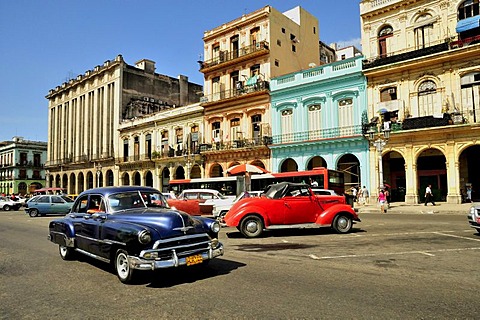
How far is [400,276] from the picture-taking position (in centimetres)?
598

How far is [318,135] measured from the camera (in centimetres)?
2838

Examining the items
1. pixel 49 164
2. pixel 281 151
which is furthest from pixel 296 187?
pixel 49 164

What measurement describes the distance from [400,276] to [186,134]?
1307 inches

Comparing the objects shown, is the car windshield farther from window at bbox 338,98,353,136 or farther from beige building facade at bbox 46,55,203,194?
beige building facade at bbox 46,55,203,194

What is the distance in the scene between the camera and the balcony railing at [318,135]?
26581 mm

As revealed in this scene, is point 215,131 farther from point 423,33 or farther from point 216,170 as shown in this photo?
point 423,33

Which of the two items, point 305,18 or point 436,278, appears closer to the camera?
point 436,278

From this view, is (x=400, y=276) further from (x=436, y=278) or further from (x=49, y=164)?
(x=49, y=164)

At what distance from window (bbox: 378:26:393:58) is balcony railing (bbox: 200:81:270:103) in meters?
9.29

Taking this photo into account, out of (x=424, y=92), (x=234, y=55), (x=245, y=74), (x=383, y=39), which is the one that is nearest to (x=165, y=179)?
(x=245, y=74)

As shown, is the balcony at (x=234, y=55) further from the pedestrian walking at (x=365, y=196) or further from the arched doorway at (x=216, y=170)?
the pedestrian walking at (x=365, y=196)

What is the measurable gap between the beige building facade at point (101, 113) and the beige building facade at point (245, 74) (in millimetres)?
11888

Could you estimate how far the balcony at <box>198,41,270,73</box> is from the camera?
3181 cm

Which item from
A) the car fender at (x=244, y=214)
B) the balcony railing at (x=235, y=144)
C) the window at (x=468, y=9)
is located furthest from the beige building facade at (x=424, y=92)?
the car fender at (x=244, y=214)
